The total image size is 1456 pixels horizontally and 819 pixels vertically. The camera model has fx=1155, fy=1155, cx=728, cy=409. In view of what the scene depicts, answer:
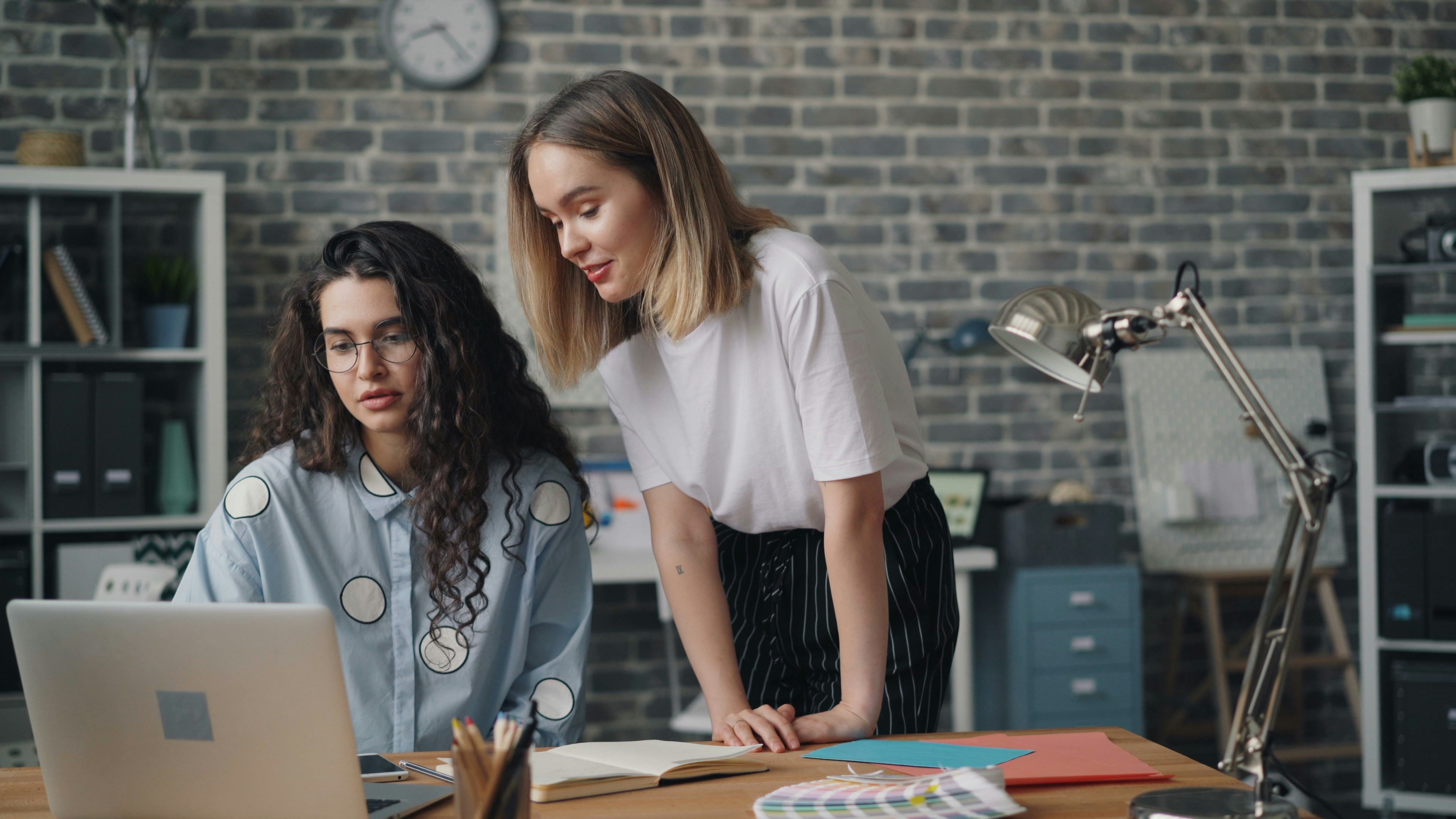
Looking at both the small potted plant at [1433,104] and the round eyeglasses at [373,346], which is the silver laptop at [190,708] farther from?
the small potted plant at [1433,104]

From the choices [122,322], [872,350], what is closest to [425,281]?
[872,350]

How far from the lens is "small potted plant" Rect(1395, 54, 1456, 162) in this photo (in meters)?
3.26

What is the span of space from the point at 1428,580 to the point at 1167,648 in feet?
2.58

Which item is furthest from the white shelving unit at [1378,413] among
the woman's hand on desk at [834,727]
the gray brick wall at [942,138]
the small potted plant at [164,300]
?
the small potted plant at [164,300]

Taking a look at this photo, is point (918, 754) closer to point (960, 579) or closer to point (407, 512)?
point (407, 512)

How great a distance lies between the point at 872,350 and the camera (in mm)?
1388

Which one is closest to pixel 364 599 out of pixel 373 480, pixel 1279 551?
pixel 373 480

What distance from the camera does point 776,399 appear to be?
138cm

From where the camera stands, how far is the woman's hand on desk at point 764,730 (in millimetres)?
1242

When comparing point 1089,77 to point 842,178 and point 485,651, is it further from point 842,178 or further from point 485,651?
point 485,651

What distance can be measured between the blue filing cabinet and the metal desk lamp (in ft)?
7.21

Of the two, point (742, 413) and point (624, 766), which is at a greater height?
point (742, 413)

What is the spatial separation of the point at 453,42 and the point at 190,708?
2803mm

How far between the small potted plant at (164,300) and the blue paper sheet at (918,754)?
2.38m
